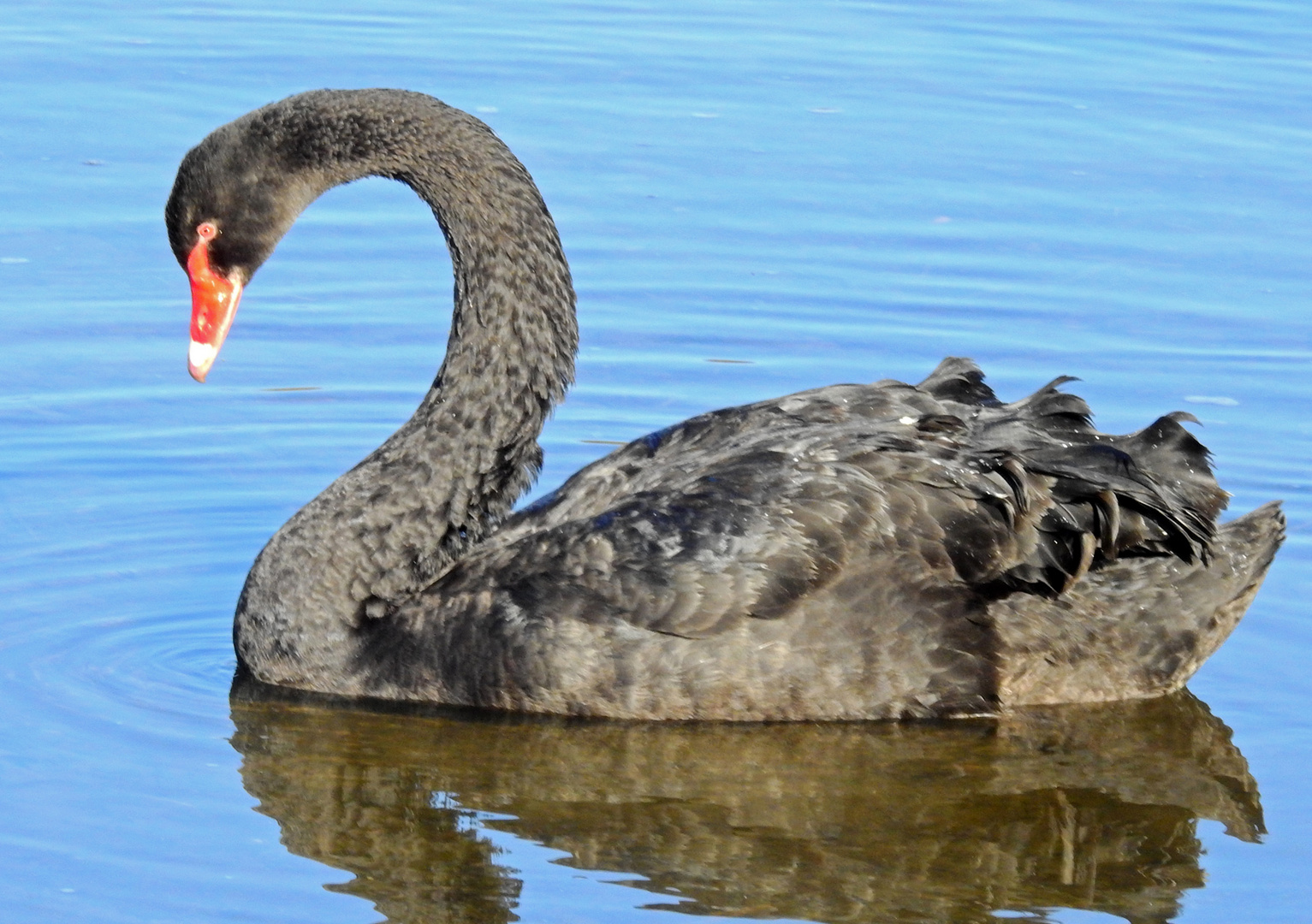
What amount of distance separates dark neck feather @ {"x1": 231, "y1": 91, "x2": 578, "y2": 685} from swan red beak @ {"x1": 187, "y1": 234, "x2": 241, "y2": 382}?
0.40m

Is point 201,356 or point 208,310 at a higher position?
point 208,310

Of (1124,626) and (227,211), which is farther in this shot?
(227,211)

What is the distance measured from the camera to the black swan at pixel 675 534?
6.63m

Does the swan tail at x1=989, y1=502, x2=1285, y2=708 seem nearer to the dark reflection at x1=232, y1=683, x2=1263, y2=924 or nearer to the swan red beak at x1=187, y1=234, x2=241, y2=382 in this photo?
the dark reflection at x1=232, y1=683, x2=1263, y2=924

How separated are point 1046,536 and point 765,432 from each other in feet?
3.10

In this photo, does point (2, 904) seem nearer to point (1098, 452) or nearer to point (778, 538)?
point (778, 538)

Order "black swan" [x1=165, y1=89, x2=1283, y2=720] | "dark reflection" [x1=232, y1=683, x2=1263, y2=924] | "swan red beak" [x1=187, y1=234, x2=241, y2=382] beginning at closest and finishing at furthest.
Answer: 1. "dark reflection" [x1=232, y1=683, x2=1263, y2=924]
2. "black swan" [x1=165, y1=89, x2=1283, y2=720]
3. "swan red beak" [x1=187, y1=234, x2=241, y2=382]

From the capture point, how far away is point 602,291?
1045cm

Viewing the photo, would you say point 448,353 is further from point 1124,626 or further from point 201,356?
point 1124,626

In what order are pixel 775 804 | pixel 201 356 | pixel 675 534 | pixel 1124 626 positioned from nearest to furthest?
pixel 775 804, pixel 675 534, pixel 1124 626, pixel 201 356

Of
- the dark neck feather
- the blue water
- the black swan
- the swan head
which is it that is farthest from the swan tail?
the swan head

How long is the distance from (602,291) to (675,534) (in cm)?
395

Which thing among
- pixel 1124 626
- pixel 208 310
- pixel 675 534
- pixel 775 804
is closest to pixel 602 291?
pixel 208 310

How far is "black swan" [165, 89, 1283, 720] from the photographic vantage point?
261 inches
